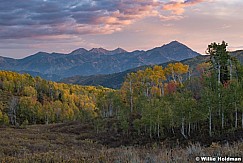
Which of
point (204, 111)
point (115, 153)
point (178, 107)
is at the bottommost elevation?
point (204, 111)

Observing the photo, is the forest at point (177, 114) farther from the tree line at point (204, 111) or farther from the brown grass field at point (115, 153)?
the brown grass field at point (115, 153)

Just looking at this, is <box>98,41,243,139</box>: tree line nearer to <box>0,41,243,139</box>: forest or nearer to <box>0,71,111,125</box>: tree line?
<box>0,41,243,139</box>: forest

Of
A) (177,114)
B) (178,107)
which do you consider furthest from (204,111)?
(177,114)

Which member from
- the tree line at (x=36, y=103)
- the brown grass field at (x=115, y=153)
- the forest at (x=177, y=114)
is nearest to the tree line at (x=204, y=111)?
the forest at (x=177, y=114)

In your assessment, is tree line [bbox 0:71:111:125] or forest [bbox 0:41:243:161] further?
tree line [bbox 0:71:111:125]

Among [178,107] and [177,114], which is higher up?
[178,107]

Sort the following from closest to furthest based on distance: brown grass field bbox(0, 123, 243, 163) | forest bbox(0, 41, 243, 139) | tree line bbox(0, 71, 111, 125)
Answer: brown grass field bbox(0, 123, 243, 163) < forest bbox(0, 41, 243, 139) < tree line bbox(0, 71, 111, 125)

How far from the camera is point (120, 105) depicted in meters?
75.0

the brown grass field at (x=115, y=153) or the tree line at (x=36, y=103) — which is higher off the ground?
the brown grass field at (x=115, y=153)

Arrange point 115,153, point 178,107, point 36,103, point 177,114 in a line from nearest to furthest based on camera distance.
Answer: point 115,153
point 178,107
point 177,114
point 36,103

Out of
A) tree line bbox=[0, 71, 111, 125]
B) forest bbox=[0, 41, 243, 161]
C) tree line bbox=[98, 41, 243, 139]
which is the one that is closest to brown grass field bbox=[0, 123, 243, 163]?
forest bbox=[0, 41, 243, 161]

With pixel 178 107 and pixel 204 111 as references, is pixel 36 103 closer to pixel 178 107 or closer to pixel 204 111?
pixel 178 107

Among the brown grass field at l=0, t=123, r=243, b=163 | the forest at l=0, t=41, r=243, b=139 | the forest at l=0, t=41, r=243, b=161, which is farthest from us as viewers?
the forest at l=0, t=41, r=243, b=139

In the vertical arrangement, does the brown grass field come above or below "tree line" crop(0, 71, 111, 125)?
above
